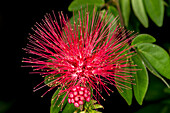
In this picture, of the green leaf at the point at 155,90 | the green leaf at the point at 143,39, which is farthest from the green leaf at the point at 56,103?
the green leaf at the point at 155,90

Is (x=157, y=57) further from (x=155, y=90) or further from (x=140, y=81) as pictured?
(x=155, y=90)

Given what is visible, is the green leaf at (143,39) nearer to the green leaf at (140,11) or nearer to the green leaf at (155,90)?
the green leaf at (140,11)

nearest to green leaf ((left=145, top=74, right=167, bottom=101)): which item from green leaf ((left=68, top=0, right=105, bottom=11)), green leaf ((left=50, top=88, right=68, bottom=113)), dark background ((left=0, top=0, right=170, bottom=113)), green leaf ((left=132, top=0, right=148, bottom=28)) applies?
dark background ((left=0, top=0, right=170, bottom=113))

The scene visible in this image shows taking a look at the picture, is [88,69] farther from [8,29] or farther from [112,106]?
[8,29]

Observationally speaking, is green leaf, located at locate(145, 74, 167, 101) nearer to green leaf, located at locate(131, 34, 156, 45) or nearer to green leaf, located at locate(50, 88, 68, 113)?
green leaf, located at locate(131, 34, 156, 45)

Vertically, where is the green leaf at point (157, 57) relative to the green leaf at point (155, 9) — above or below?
below
